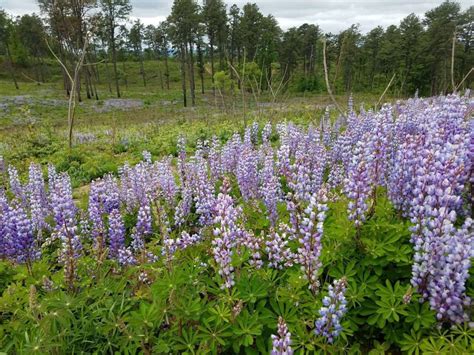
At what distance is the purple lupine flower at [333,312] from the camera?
197 cm

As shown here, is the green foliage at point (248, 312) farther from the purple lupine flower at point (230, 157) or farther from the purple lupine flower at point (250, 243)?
the purple lupine flower at point (230, 157)

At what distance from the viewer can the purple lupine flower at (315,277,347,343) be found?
1971mm

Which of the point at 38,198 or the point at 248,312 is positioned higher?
the point at 38,198

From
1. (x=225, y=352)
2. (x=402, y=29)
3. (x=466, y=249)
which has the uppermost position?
(x=402, y=29)

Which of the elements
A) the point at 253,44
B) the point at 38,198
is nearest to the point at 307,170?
the point at 38,198

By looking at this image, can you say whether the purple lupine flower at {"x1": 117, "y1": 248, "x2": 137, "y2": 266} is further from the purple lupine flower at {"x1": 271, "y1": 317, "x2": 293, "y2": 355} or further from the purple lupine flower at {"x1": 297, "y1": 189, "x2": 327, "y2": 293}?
the purple lupine flower at {"x1": 271, "y1": 317, "x2": 293, "y2": 355}

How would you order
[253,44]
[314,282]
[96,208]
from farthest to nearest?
[253,44] → [96,208] → [314,282]

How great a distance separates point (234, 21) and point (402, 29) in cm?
2574

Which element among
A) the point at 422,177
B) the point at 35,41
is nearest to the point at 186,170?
the point at 422,177

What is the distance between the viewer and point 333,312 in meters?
2.02

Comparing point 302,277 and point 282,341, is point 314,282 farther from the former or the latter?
point 282,341

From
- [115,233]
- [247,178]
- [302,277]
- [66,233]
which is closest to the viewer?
[302,277]

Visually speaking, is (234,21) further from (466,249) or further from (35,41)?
A: (466,249)

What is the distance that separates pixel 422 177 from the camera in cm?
216
